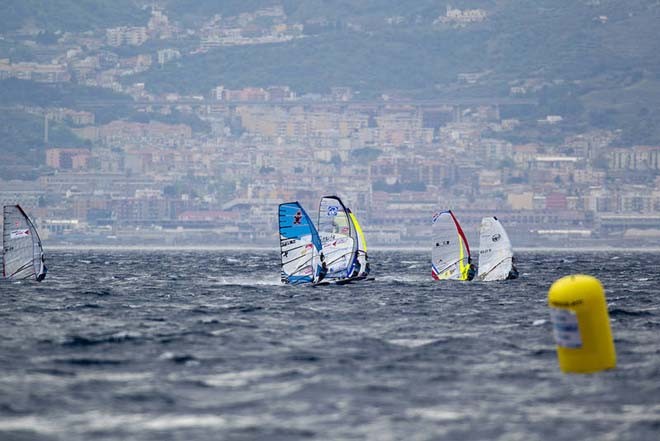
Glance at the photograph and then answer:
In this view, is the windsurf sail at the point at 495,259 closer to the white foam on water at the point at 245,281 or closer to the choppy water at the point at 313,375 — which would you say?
the white foam on water at the point at 245,281

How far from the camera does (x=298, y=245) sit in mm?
56906

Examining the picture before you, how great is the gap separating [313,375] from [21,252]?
3772 cm

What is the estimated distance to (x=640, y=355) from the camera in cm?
3111

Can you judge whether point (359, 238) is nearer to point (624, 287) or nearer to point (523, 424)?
point (624, 287)

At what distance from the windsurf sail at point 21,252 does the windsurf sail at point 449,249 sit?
15.0 meters

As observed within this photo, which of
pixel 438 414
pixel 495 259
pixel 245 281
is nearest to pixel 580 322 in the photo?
pixel 438 414

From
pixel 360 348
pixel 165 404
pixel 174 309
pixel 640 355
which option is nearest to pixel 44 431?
pixel 165 404

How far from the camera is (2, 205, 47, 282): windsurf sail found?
60641 mm

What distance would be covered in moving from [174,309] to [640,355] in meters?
18.1

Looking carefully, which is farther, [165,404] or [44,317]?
[44,317]

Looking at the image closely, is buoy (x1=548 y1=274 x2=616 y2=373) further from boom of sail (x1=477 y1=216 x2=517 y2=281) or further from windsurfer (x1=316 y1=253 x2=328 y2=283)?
boom of sail (x1=477 y1=216 x2=517 y2=281)

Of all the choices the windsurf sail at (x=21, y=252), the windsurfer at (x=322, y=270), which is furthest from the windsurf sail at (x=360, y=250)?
the windsurf sail at (x=21, y=252)

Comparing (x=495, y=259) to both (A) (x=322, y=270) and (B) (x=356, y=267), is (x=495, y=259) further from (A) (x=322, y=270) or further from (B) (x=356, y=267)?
(A) (x=322, y=270)

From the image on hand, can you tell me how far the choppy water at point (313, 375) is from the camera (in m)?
23.1
